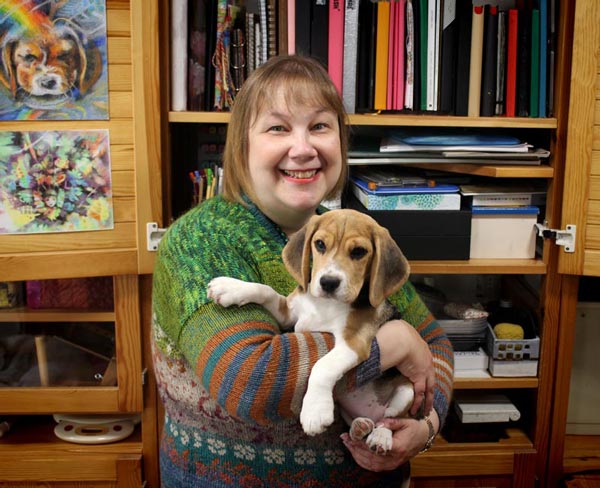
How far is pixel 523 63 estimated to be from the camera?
2023 mm

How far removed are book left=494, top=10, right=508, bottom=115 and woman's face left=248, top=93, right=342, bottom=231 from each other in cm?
Answer: 96

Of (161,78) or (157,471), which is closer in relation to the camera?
(161,78)

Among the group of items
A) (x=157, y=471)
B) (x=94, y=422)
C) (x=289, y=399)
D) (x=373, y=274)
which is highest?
(x=373, y=274)

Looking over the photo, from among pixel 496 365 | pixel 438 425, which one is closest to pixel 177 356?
pixel 438 425

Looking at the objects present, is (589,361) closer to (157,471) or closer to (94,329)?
(157,471)

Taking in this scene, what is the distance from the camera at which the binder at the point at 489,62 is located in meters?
1.99

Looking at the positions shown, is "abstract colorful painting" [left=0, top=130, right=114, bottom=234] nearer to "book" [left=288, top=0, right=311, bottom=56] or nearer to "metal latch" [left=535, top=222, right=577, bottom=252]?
"book" [left=288, top=0, right=311, bottom=56]

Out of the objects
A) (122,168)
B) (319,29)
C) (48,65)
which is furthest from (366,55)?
(48,65)

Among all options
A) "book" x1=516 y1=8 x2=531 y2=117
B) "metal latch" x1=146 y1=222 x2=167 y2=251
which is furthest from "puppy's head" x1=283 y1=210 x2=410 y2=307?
"book" x1=516 y1=8 x2=531 y2=117

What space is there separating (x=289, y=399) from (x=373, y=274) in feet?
0.76

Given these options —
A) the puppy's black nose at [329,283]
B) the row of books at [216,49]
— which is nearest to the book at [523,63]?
the row of books at [216,49]

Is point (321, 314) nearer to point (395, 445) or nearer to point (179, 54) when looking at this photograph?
point (395, 445)

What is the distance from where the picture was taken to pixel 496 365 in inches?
84.1

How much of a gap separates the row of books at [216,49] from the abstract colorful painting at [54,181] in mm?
283
